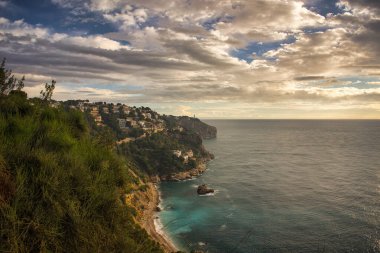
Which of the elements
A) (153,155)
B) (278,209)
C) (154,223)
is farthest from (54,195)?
(153,155)

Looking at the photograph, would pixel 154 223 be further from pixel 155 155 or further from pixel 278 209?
pixel 155 155

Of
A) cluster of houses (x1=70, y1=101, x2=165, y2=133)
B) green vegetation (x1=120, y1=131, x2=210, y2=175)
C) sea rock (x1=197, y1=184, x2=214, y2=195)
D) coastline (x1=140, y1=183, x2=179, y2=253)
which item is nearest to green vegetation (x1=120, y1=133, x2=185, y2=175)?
green vegetation (x1=120, y1=131, x2=210, y2=175)

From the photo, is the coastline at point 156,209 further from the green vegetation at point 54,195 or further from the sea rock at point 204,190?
the green vegetation at point 54,195

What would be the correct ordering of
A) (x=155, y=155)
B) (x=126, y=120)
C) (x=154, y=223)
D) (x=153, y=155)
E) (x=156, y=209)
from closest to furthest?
(x=154, y=223) < (x=156, y=209) < (x=153, y=155) < (x=155, y=155) < (x=126, y=120)

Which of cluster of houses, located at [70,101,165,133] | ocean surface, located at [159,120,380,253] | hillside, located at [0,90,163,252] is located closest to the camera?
hillside, located at [0,90,163,252]

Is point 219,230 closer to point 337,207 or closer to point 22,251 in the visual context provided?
point 337,207

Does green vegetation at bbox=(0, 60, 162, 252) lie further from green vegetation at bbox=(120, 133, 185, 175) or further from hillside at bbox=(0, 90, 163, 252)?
green vegetation at bbox=(120, 133, 185, 175)

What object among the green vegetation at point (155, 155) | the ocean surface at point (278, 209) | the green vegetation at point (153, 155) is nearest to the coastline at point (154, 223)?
the ocean surface at point (278, 209)

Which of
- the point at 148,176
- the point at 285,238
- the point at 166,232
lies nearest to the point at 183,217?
the point at 166,232
